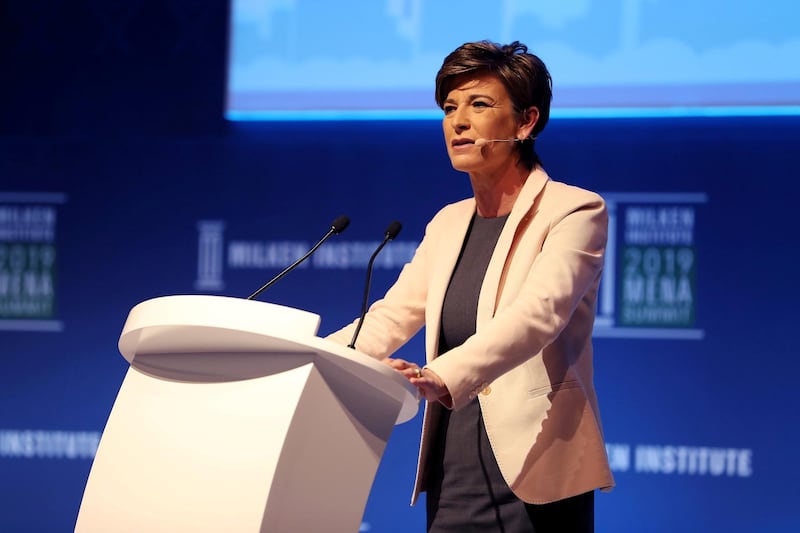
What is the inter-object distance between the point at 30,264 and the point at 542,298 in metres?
2.94

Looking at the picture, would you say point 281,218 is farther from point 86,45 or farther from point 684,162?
point 684,162

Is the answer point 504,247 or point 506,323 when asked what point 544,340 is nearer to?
point 506,323

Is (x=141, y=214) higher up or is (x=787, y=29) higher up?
(x=787, y=29)

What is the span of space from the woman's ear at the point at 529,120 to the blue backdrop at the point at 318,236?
1.61 meters

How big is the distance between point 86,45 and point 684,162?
242cm

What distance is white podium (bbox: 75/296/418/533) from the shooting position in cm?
129

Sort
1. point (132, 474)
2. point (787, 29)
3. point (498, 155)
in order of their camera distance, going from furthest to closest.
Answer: point (787, 29) → point (498, 155) → point (132, 474)

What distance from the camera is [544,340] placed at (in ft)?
5.31

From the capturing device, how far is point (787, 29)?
3363mm

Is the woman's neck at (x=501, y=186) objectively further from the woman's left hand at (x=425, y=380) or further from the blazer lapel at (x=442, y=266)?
the woman's left hand at (x=425, y=380)

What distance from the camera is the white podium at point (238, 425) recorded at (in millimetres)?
1289

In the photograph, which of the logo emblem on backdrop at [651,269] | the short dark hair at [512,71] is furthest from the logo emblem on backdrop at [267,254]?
the short dark hair at [512,71]

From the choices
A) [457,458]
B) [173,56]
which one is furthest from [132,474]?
[173,56]

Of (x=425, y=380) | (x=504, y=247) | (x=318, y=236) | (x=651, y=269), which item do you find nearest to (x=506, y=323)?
(x=425, y=380)
